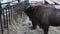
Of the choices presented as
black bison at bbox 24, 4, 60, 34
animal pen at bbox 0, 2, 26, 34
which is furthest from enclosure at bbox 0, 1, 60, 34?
black bison at bbox 24, 4, 60, 34

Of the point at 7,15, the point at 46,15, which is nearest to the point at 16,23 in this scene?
the point at 7,15

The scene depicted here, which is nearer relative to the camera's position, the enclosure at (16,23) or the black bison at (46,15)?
the black bison at (46,15)

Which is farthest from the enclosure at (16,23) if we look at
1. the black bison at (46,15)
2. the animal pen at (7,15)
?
the black bison at (46,15)

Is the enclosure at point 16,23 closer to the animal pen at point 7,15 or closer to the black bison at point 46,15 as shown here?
the animal pen at point 7,15

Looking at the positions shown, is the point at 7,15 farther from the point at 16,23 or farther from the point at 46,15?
the point at 46,15

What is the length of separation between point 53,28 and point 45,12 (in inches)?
37.3

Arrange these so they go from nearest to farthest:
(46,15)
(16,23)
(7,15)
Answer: (46,15)
(7,15)
(16,23)

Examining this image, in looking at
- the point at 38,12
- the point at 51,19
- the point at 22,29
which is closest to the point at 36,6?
the point at 38,12

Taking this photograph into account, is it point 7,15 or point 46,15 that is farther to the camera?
point 7,15

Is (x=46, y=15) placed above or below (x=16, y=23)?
above

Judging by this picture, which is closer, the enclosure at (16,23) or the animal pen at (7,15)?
the animal pen at (7,15)

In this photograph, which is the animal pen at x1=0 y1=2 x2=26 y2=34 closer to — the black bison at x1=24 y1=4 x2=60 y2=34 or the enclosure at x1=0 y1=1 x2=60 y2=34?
the enclosure at x1=0 y1=1 x2=60 y2=34

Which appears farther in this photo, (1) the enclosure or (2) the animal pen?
(1) the enclosure

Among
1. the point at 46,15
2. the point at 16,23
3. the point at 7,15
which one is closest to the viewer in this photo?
the point at 46,15
